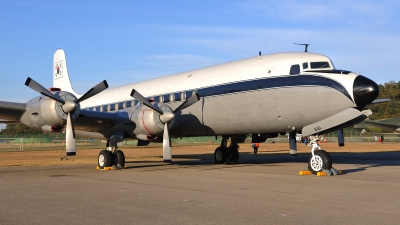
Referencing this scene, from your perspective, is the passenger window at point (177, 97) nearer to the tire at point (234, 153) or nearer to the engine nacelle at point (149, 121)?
the engine nacelle at point (149, 121)

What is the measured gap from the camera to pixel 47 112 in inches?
679

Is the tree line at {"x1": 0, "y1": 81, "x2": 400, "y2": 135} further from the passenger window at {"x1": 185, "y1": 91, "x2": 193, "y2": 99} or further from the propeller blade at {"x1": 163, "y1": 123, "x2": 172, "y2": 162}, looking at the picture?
the propeller blade at {"x1": 163, "y1": 123, "x2": 172, "y2": 162}

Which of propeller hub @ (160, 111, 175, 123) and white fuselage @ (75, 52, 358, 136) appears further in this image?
propeller hub @ (160, 111, 175, 123)

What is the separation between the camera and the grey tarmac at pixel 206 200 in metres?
7.56

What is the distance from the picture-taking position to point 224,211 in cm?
825

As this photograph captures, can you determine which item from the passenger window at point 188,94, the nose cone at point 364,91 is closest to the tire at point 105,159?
the passenger window at point 188,94

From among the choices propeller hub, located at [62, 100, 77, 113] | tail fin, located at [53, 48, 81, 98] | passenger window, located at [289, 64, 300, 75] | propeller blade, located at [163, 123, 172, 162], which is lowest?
propeller blade, located at [163, 123, 172, 162]

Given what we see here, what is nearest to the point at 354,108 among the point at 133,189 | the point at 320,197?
the point at 320,197

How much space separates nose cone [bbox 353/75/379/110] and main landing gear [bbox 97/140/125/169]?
10.1m

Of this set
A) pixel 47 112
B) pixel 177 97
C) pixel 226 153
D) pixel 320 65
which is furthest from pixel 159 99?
pixel 320 65

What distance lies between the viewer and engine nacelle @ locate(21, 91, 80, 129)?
17.2 meters

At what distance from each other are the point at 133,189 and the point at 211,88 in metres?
7.71

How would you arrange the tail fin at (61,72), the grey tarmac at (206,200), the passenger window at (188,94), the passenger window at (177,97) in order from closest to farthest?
the grey tarmac at (206,200) < the passenger window at (188,94) < the passenger window at (177,97) < the tail fin at (61,72)

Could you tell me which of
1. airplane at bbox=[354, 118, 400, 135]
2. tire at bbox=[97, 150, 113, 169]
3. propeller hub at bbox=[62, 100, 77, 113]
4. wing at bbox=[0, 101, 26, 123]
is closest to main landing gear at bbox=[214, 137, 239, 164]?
tire at bbox=[97, 150, 113, 169]
